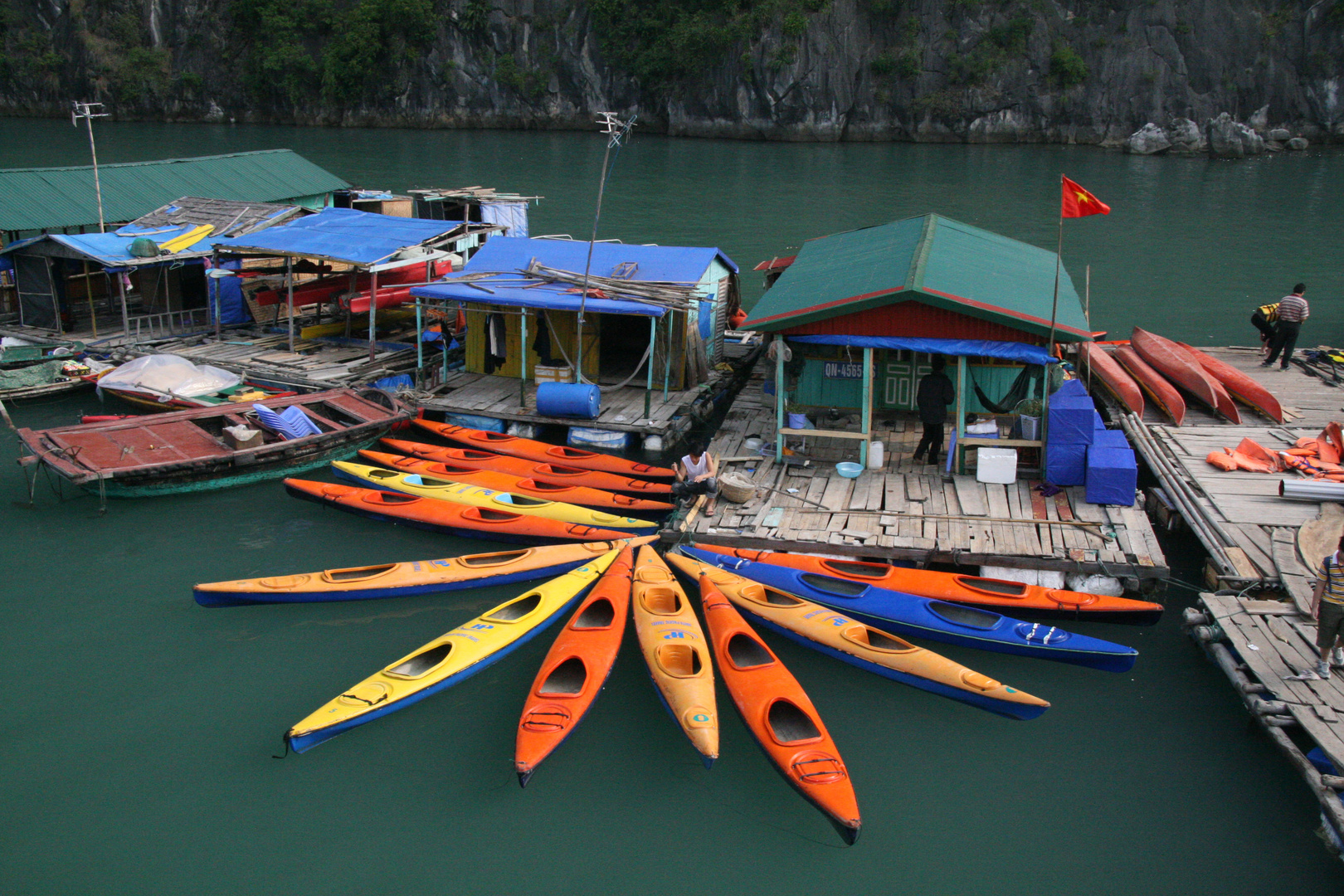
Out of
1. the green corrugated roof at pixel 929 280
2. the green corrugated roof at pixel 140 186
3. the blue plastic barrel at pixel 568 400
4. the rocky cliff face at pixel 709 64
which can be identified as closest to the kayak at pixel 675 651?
the green corrugated roof at pixel 929 280

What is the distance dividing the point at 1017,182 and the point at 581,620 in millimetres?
46638

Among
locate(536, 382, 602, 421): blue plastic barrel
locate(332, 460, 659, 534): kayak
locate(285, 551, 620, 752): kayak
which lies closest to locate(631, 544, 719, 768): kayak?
locate(285, 551, 620, 752): kayak

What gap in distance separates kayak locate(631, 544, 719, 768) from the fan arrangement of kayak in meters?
8.63

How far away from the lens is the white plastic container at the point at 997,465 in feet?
45.9

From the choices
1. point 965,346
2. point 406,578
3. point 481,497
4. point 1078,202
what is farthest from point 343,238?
point 1078,202

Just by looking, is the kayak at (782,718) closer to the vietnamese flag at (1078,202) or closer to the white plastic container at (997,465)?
the white plastic container at (997,465)

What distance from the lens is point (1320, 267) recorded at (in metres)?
33.1

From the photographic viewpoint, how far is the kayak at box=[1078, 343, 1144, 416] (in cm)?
1731

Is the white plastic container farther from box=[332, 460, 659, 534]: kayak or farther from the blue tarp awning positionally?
the blue tarp awning

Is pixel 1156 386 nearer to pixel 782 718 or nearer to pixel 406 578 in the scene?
pixel 782 718

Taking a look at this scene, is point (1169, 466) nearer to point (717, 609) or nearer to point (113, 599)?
point (717, 609)

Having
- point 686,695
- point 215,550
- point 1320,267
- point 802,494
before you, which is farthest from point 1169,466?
point 1320,267

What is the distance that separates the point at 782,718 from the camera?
9.91 meters

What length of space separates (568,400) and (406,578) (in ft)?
18.2
